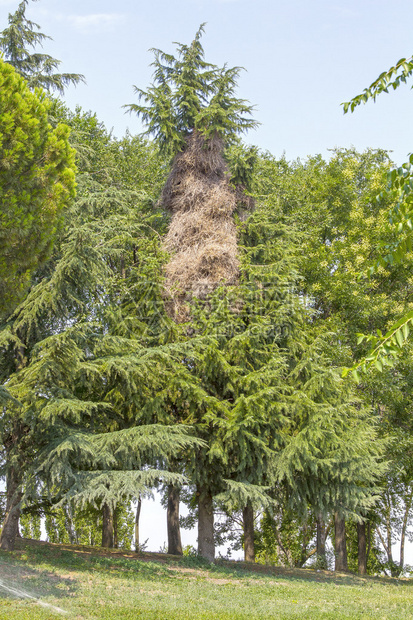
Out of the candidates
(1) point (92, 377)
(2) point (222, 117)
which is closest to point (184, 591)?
(1) point (92, 377)

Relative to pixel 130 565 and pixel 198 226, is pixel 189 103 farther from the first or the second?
pixel 130 565

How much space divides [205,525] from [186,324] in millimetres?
5571

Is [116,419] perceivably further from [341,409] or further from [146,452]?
[341,409]

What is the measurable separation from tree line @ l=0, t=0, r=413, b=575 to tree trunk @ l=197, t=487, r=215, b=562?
0.04 meters

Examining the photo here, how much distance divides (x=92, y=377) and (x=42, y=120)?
607 cm

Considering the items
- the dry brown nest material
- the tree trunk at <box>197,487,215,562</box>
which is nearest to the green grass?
the tree trunk at <box>197,487,215,562</box>

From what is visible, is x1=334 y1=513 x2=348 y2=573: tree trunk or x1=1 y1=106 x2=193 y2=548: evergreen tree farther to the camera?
x1=334 y1=513 x2=348 y2=573: tree trunk

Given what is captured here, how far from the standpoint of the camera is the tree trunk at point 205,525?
14.9m

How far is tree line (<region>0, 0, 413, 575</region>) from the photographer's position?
11.4m

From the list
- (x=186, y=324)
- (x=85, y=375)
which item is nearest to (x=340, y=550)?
(x=186, y=324)

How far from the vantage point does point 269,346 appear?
49.9 ft

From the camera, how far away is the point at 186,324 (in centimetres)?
1516

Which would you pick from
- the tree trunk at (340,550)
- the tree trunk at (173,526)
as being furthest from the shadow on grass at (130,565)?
the tree trunk at (340,550)

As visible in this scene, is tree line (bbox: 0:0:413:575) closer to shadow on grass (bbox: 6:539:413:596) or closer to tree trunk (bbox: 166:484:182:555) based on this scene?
tree trunk (bbox: 166:484:182:555)
